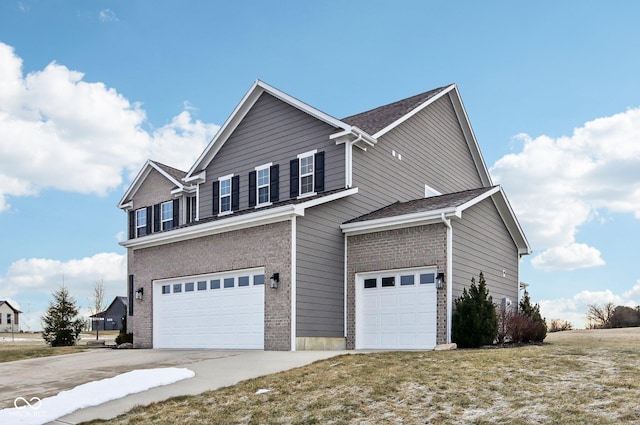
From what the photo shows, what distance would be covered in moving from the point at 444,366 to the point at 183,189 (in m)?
18.6

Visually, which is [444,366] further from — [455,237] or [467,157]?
[467,157]

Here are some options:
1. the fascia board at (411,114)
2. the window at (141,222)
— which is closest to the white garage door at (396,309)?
the fascia board at (411,114)

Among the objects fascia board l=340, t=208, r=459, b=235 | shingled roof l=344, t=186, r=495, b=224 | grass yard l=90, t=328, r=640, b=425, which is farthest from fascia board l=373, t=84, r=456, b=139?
grass yard l=90, t=328, r=640, b=425

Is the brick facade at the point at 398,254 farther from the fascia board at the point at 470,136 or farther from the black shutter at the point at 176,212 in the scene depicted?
the black shutter at the point at 176,212

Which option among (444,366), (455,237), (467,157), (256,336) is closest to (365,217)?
(455,237)

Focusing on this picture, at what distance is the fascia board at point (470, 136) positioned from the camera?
26.9 meters

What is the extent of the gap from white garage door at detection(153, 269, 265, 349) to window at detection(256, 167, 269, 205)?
408 centimetres

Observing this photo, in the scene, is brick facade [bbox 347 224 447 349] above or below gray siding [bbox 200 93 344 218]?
below

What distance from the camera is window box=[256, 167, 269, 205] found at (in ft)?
76.6

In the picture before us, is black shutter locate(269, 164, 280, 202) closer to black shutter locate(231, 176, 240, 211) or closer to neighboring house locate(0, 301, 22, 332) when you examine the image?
black shutter locate(231, 176, 240, 211)

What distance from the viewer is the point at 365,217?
20.3 meters

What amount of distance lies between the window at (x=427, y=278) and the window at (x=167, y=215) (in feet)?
48.6

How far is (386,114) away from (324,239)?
23.6 ft

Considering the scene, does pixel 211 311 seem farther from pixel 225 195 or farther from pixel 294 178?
pixel 225 195
